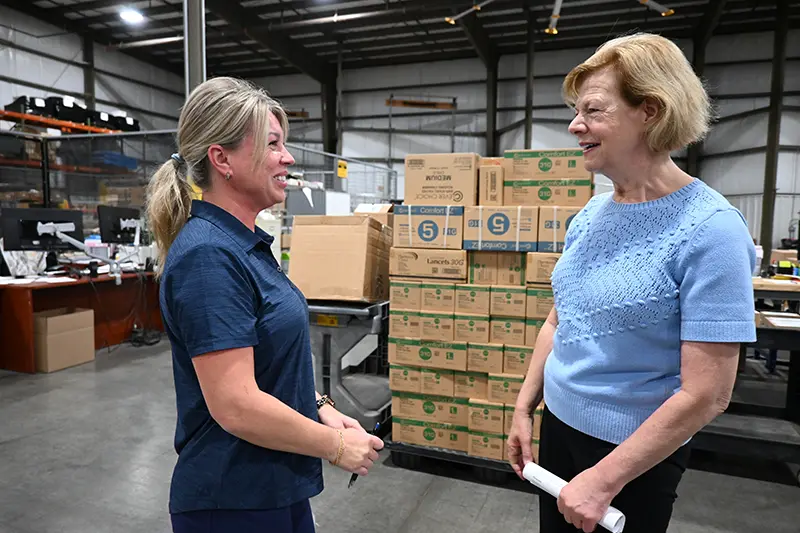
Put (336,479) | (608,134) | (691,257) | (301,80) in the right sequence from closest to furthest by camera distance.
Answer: (691,257) < (608,134) < (336,479) < (301,80)

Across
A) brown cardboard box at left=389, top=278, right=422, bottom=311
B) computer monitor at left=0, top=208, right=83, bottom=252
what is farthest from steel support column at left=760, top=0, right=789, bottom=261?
computer monitor at left=0, top=208, right=83, bottom=252

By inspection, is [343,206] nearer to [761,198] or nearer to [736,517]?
[736,517]

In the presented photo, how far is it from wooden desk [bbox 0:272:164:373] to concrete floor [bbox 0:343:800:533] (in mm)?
1271

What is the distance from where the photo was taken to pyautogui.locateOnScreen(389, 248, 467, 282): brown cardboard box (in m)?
2.72

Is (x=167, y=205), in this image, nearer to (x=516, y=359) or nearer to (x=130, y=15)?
(x=516, y=359)

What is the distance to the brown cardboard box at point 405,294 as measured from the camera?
9.17ft

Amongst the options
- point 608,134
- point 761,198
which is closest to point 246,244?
point 608,134

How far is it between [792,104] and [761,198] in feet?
5.81

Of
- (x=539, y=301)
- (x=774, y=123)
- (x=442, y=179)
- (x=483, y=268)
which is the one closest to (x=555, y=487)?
(x=539, y=301)

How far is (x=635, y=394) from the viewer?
3.03ft

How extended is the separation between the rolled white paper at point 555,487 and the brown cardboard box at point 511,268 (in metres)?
1.66

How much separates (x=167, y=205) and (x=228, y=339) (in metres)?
0.38

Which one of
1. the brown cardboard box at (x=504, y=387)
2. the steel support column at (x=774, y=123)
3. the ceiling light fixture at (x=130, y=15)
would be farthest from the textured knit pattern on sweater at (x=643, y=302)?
the ceiling light fixture at (x=130, y=15)

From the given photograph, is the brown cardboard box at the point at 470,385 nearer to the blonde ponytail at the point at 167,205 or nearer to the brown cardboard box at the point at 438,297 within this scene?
the brown cardboard box at the point at 438,297
